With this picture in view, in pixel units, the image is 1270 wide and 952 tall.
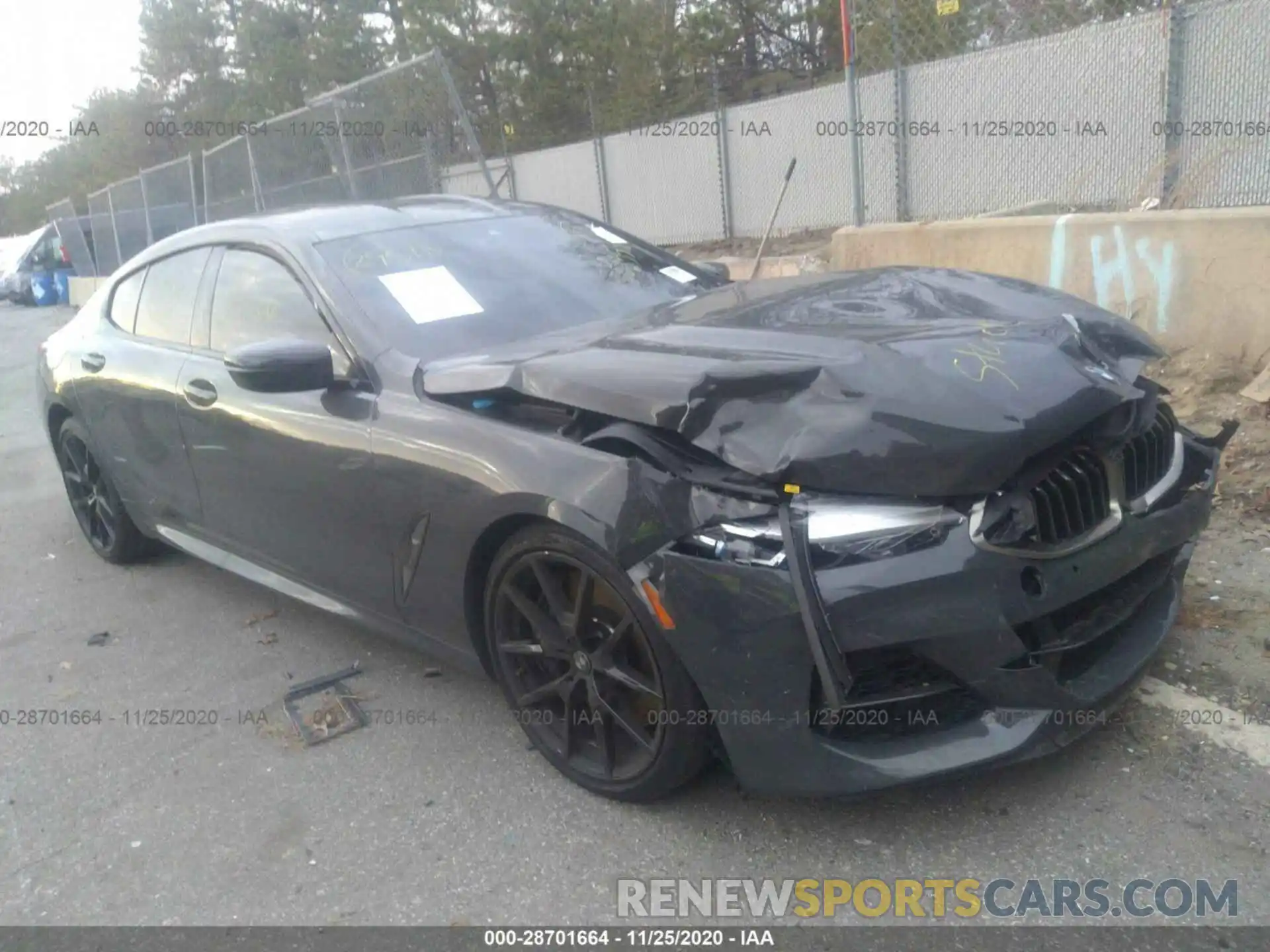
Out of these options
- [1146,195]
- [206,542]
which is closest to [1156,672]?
[206,542]

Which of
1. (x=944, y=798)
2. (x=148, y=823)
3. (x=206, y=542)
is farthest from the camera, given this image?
(x=206, y=542)

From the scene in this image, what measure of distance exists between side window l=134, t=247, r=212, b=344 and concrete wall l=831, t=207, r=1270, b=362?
4.27m

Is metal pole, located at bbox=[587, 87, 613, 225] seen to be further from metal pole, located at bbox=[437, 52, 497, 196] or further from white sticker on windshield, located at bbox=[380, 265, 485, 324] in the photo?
white sticker on windshield, located at bbox=[380, 265, 485, 324]

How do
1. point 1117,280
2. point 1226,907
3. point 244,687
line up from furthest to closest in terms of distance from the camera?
point 1117,280, point 244,687, point 1226,907

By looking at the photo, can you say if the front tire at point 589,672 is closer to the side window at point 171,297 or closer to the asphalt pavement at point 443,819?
the asphalt pavement at point 443,819

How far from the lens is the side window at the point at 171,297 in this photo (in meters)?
4.28

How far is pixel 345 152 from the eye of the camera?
39.7 ft

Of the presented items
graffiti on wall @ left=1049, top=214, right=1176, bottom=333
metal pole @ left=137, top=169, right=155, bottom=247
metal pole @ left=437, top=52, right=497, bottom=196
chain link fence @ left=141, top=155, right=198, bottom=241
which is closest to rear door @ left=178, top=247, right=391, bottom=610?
graffiti on wall @ left=1049, top=214, right=1176, bottom=333

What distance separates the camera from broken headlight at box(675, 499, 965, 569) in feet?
7.56

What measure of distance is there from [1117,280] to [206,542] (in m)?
4.67

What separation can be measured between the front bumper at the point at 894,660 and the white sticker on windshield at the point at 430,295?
143cm

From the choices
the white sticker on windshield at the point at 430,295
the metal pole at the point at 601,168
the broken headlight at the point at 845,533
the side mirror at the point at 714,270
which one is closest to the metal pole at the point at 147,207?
the metal pole at the point at 601,168

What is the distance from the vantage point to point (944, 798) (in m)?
2.69

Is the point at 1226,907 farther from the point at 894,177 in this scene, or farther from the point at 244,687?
the point at 894,177
